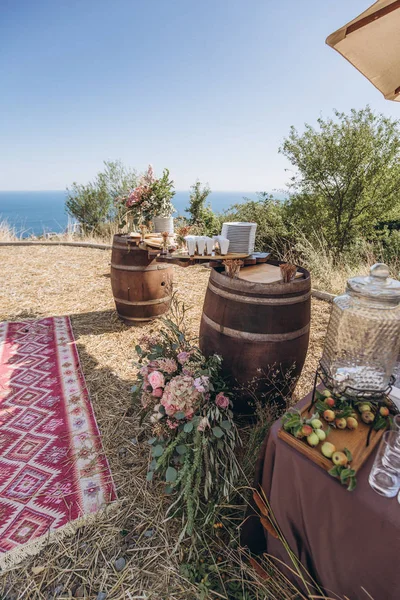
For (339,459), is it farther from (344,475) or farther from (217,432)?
(217,432)

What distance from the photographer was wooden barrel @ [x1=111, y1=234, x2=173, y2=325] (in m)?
3.56

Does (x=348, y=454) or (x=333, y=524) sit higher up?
(x=348, y=454)

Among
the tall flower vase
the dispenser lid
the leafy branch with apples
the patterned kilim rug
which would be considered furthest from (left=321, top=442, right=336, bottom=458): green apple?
the tall flower vase

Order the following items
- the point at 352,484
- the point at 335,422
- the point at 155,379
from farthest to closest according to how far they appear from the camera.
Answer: the point at 155,379
the point at 335,422
the point at 352,484

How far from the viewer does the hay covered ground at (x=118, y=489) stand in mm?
1431

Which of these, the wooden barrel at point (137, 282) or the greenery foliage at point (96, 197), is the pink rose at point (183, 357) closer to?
the wooden barrel at point (137, 282)

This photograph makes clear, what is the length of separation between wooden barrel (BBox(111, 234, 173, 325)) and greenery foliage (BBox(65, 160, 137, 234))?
1138 centimetres

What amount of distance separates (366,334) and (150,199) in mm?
2951

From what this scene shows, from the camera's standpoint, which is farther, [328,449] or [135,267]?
[135,267]

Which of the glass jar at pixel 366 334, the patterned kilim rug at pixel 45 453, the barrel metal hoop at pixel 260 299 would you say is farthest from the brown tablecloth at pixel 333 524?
the patterned kilim rug at pixel 45 453

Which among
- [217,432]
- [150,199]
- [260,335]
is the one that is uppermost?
[150,199]

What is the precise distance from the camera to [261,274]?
2318mm

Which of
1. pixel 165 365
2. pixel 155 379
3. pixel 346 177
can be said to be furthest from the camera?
pixel 346 177

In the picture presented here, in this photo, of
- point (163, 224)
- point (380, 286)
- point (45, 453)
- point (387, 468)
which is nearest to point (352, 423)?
point (387, 468)
